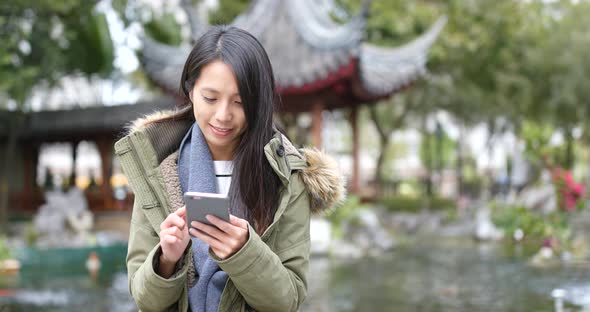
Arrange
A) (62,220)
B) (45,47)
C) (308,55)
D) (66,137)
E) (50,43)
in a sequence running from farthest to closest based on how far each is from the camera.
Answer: (66,137)
(50,43)
(45,47)
(62,220)
(308,55)

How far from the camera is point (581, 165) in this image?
50.4 meters

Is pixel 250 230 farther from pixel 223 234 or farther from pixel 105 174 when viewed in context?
pixel 105 174

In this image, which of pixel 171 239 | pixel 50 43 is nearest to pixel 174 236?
pixel 171 239

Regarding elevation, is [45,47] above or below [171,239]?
above

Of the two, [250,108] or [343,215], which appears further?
[343,215]

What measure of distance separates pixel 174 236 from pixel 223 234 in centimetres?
13

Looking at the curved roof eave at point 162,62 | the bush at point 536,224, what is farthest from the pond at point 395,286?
the curved roof eave at point 162,62

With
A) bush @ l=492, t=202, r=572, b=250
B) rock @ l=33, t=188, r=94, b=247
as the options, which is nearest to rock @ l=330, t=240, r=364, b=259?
bush @ l=492, t=202, r=572, b=250

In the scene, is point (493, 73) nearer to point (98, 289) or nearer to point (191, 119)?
point (98, 289)

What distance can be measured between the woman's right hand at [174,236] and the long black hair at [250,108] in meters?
0.24

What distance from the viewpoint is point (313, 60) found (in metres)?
15.1

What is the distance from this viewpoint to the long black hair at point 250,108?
1796mm

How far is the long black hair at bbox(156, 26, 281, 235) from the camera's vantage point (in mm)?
1796

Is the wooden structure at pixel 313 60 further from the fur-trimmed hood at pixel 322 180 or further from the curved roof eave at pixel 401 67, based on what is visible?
the fur-trimmed hood at pixel 322 180
